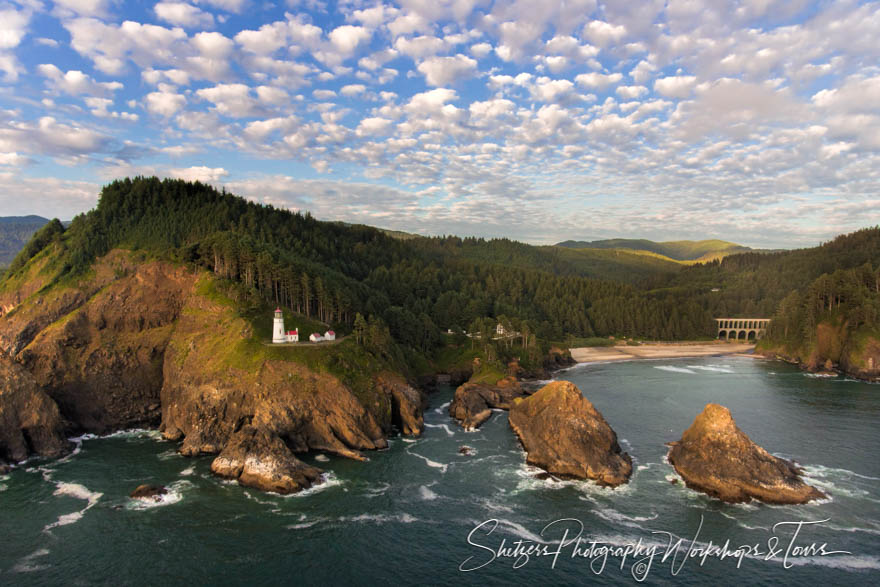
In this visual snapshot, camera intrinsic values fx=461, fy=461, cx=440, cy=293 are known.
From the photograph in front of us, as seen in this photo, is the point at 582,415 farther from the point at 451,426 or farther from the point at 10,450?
the point at 10,450

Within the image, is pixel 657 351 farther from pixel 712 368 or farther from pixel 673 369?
pixel 673 369

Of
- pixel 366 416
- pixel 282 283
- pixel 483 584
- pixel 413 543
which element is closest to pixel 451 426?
pixel 366 416

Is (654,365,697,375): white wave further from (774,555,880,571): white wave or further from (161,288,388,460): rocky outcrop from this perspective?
(161,288,388,460): rocky outcrop

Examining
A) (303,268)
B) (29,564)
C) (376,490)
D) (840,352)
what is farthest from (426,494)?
(840,352)

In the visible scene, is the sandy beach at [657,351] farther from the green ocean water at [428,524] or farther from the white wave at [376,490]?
the white wave at [376,490]

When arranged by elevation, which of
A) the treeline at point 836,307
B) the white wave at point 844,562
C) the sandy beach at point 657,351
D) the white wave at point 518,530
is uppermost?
the treeline at point 836,307

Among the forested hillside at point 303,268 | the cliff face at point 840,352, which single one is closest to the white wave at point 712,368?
the cliff face at point 840,352
